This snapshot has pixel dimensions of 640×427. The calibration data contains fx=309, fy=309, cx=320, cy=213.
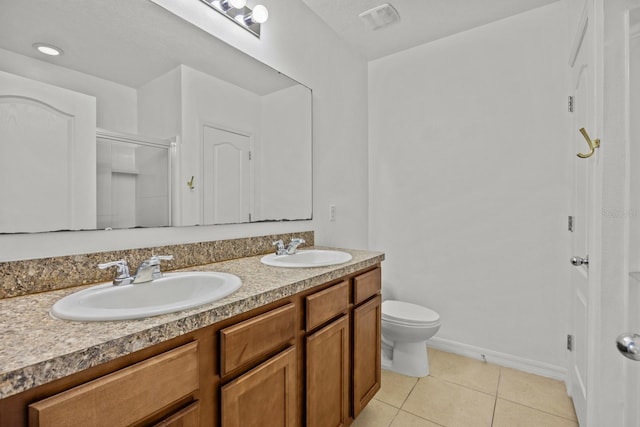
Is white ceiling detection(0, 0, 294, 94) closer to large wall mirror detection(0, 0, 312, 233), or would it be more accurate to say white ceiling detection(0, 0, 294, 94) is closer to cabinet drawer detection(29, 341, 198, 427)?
large wall mirror detection(0, 0, 312, 233)

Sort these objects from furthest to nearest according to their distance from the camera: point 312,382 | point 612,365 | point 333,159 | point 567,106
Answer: point 333,159, point 567,106, point 312,382, point 612,365

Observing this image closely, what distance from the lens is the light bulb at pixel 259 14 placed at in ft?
5.23

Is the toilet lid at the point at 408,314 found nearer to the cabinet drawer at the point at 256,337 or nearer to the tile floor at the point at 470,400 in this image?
the tile floor at the point at 470,400

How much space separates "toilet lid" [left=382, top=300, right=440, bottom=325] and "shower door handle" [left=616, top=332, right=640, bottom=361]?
142cm

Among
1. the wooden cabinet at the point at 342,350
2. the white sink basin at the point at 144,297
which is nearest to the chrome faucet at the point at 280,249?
the wooden cabinet at the point at 342,350

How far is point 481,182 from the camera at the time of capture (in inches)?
88.8

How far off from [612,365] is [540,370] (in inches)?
49.6

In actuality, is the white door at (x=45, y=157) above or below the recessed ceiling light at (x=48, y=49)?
below

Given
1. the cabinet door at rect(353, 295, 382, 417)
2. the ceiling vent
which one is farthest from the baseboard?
the ceiling vent

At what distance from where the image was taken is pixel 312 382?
1.20m

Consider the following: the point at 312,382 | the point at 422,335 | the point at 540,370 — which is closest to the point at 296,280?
the point at 312,382

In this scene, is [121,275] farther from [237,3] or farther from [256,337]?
[237,3]

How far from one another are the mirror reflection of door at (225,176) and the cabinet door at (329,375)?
0.73 m

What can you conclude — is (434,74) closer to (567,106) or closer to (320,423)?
(567,106)
